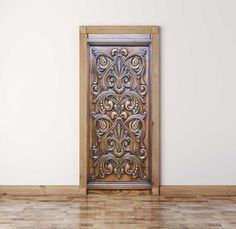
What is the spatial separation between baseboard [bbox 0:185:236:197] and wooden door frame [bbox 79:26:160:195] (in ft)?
0.45

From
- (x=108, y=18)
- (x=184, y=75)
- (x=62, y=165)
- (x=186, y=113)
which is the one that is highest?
(x=108, y=18)

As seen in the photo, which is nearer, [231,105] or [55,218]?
[55,218]

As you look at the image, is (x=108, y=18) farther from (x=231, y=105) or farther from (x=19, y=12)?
(x=231, y=105)

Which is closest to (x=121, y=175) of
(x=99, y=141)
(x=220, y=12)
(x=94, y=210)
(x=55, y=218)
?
(x=99, y=141)

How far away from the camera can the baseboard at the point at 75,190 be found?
14.3ft

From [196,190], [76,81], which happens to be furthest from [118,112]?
[196,190]

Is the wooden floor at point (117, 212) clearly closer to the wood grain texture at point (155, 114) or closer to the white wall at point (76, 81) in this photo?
the wood grain texture at point (155, 114)

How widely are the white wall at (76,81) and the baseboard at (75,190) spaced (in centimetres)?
5

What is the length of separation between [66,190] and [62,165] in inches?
9.7

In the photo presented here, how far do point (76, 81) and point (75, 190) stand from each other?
1.07m

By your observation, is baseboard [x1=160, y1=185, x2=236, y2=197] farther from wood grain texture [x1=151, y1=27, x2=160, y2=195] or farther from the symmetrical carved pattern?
the symmetrical carved pattern

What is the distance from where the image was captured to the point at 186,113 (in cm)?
438

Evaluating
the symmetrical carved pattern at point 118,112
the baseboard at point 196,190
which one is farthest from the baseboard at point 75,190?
the symmetrical carved pattern at point 118,112

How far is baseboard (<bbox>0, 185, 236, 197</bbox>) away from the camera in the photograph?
4.36m
